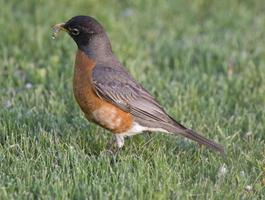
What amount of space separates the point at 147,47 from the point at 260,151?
10.6 feet

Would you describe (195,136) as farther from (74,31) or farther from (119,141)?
(74,31)

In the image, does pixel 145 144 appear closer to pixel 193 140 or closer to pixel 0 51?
pixel 193 140

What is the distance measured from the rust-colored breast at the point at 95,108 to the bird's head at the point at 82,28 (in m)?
0.31

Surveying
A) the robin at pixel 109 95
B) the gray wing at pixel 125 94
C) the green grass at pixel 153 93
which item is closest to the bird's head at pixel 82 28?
the robin at pixel 109 95

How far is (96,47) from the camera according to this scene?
20.9 feet

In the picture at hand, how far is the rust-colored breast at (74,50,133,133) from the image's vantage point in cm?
598

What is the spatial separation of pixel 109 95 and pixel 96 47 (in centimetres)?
52

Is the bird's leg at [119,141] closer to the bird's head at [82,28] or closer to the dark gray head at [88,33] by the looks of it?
the dark gray head at [88,33]

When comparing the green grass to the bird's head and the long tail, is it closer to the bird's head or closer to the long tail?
the long tail

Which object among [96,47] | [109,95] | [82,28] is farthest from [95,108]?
[82,28]

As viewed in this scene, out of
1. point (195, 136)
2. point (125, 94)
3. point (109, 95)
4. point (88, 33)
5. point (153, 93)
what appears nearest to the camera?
point (195, 136)

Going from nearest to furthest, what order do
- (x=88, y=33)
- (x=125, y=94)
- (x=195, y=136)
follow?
(x=195, y=136) → (x=125, y=94) → (x=88, y=33)

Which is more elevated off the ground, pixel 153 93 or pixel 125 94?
pixel 125 94

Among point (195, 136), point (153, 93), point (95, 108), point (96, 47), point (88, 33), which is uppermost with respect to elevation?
point (88, 33)
